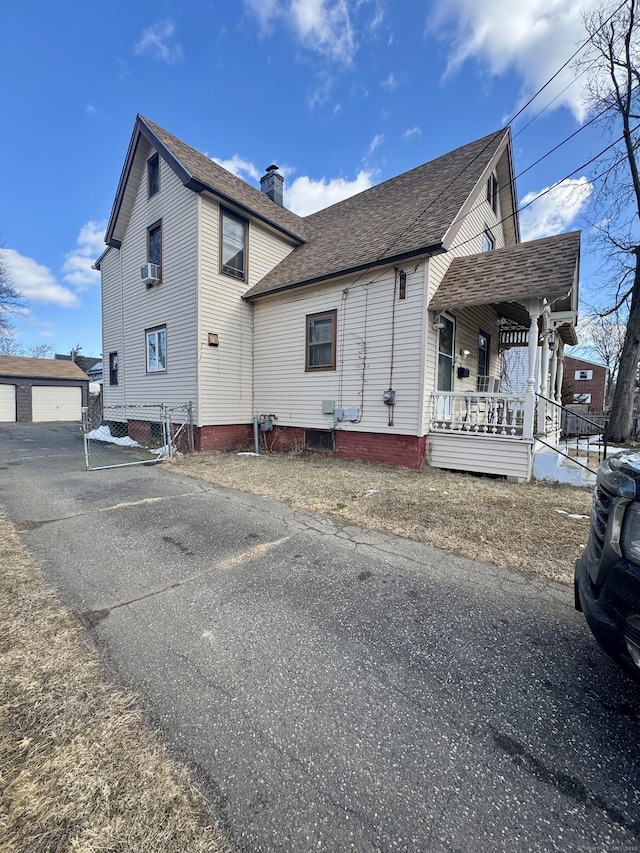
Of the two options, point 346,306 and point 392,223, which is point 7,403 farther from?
point 392,223

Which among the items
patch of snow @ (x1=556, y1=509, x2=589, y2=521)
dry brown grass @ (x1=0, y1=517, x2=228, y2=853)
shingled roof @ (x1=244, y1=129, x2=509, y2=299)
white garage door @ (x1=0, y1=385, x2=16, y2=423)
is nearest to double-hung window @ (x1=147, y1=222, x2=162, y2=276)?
shingled roof @ (x1=244, y1=129, x2=509, y2=299)

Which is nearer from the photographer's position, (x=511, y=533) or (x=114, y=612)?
(x=114, y=612)

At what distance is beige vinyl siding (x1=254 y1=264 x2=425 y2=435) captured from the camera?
7527 mm

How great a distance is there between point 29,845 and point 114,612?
1.53 m

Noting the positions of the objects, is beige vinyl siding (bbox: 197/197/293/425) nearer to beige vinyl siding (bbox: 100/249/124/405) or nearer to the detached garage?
beige vinyl siding (bbox: 100/249/124/405)

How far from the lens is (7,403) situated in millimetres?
23719

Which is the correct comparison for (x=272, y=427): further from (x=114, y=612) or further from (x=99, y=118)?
(x=99, y=118)

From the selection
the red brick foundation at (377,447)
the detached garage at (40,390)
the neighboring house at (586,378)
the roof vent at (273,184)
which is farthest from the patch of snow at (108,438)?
the neighboring house at (586,378)

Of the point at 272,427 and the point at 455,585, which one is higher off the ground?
the point at 272,427

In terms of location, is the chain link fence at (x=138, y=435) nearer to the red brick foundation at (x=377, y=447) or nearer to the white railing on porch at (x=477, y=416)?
the red brick foundation at (x=377, y=447)

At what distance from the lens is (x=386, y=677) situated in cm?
197

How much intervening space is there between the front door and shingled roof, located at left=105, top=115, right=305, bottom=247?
232 inches

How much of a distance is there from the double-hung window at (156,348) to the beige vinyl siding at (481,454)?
804cm

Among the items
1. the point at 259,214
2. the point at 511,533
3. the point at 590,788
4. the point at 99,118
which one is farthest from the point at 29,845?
the point at 99,118
